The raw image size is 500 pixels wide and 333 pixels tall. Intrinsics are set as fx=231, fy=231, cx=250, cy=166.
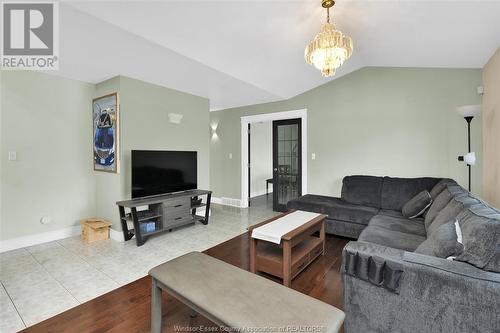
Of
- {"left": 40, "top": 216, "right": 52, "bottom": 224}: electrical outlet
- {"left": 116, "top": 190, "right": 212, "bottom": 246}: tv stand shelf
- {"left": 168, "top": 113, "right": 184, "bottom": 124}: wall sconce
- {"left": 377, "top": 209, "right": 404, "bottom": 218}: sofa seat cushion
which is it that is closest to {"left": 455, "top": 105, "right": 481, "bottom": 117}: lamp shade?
{"left": 377, "top": 209, "right": 404, "bottom": 218}: sofa seat cushion

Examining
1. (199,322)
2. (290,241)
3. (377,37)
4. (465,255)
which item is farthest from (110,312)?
(377,37)

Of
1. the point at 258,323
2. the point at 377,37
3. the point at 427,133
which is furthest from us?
the point at 427,133

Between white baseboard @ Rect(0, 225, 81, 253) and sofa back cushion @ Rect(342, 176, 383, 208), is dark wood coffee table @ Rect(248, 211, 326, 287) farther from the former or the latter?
white baseboard @ Rect(0, 225, 81, 253)

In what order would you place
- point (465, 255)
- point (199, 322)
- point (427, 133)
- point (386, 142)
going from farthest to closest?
point (386, 142) → point (427, 133) → point (199, 322) → point (465, 255)

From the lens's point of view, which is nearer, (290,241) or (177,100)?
(290,241)

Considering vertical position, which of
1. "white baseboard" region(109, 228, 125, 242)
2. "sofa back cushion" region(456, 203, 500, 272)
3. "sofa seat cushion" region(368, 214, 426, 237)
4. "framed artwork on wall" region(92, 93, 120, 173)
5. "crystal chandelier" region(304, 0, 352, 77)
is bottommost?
"white baseboard" region(109, 228, 125, 242)

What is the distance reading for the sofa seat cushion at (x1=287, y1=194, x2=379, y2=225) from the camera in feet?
10.9

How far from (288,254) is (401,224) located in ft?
5.11

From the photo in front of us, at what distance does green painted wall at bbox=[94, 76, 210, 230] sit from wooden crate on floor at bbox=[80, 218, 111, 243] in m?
0.13

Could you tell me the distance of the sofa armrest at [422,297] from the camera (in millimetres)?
1171

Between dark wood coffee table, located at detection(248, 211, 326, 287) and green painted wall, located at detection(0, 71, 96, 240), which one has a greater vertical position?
green painted wall, located at detection(0, 71, 96, 240)

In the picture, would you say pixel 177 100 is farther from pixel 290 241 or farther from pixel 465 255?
pixel 465 255

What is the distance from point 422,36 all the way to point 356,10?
95 cm

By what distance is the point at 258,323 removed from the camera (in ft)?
3.63
